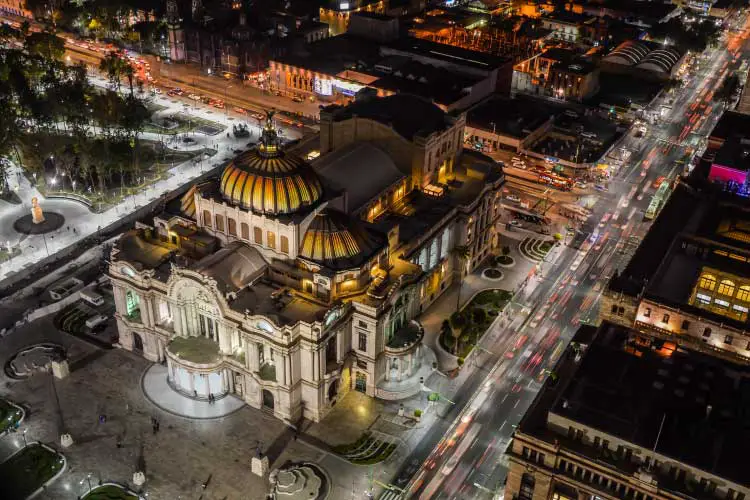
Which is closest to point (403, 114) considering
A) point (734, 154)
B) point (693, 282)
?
point (693, 282)

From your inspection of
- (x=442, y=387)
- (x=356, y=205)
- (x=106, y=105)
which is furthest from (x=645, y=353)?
(x=106, y=105)

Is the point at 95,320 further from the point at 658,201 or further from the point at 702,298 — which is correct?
the point at 658,201

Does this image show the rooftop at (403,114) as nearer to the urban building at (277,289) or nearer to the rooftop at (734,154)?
the urban building at (277,289)

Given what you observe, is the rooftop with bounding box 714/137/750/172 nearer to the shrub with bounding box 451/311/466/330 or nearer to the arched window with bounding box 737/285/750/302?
the arched window with bounding box 737/285/750/302

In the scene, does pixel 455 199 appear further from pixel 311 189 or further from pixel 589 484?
pixel 589 484

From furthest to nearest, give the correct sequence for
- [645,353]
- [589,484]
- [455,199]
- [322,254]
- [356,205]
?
[455,199], [356,205], [322,254], [645,353], [589,484]

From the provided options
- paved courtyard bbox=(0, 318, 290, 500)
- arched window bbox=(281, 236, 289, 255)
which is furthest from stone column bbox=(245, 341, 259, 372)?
arched window bbox=(281, 236, 289, 255)
